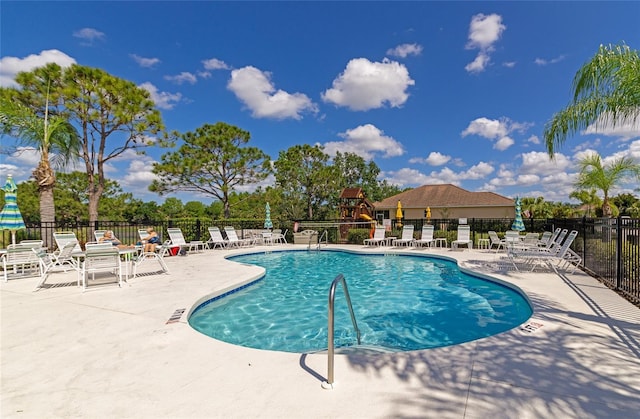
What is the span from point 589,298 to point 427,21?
40.0 ft

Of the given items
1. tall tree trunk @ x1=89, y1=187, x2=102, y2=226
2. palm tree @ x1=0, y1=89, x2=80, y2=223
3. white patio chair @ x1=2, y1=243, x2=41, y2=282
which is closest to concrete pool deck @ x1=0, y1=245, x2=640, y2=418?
white patio chair @ x1=2, y1=243, x2=41, y2=282

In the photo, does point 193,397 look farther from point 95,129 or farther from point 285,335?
point 95,129

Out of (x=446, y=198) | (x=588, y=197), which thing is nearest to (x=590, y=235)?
(x=588, y=197)

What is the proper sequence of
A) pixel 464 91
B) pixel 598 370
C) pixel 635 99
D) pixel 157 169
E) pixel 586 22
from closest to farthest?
1. pixel 598 370
2. pixel 635 99
3. pixel 586 22
4. pixel 464 91
5. pixel 157 169

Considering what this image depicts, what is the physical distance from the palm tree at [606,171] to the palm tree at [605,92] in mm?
13437

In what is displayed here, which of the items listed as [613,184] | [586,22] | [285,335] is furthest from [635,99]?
[613,184]

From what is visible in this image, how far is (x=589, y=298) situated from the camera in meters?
5.24

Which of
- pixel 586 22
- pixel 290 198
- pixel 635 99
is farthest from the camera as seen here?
pixel 290 198

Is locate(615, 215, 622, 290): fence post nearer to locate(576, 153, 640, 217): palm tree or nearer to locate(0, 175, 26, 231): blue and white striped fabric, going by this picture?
locate(0, 175, 26, 231): blue and white striped fabric

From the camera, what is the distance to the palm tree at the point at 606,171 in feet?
51.9

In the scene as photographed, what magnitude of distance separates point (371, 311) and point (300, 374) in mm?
3514

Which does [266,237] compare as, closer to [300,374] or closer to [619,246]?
[619,246]

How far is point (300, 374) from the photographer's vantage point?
110 inches

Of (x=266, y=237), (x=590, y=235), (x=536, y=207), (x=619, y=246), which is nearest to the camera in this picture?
(x=619, y=246)
